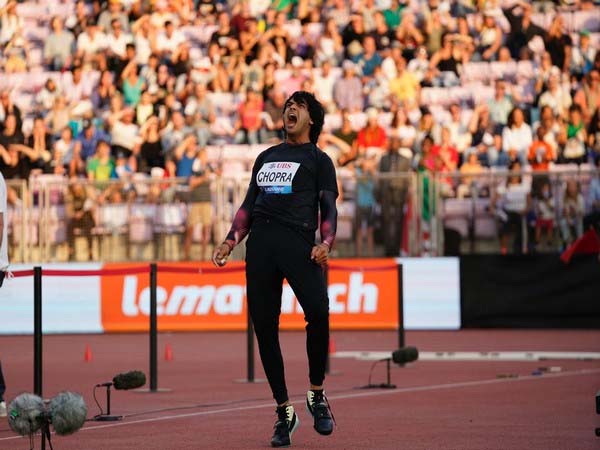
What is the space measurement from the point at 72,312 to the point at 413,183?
572 centimetres

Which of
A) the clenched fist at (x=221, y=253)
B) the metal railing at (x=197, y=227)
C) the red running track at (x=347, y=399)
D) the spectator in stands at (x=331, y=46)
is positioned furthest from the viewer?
the spectator in stands at (x=331, y=46)

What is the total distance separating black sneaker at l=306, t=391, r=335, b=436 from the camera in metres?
9.55

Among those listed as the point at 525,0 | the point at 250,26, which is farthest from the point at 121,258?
the point at 525,0

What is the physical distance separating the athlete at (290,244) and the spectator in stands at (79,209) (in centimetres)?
1364

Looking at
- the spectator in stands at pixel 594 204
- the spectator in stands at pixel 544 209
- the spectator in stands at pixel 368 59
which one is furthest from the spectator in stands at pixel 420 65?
the spectator in stands at pixel 594 204

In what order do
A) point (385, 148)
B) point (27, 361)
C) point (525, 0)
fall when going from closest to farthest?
point (27, 361) < point (385, 148) < point (525, 0)

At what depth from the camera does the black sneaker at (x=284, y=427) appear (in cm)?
943

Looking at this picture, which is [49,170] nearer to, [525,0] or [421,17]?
[421,17]

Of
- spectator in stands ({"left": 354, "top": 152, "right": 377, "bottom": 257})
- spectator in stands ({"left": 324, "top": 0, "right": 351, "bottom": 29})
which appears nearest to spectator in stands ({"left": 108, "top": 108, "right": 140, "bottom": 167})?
spectator in stands ({"left": 324, "top": 0, "right": 351, "bottom": 29})

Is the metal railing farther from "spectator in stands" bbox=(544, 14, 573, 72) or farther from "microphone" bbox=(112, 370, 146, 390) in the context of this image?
"microphone" bbox=(112, 370, 146, 390)

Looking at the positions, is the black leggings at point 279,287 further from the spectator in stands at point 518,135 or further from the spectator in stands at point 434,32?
the spectator in stands at point 434,32

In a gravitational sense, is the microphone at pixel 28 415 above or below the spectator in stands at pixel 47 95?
below

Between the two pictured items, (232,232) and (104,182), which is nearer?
(232,232)

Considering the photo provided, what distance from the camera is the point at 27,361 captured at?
714 inches
